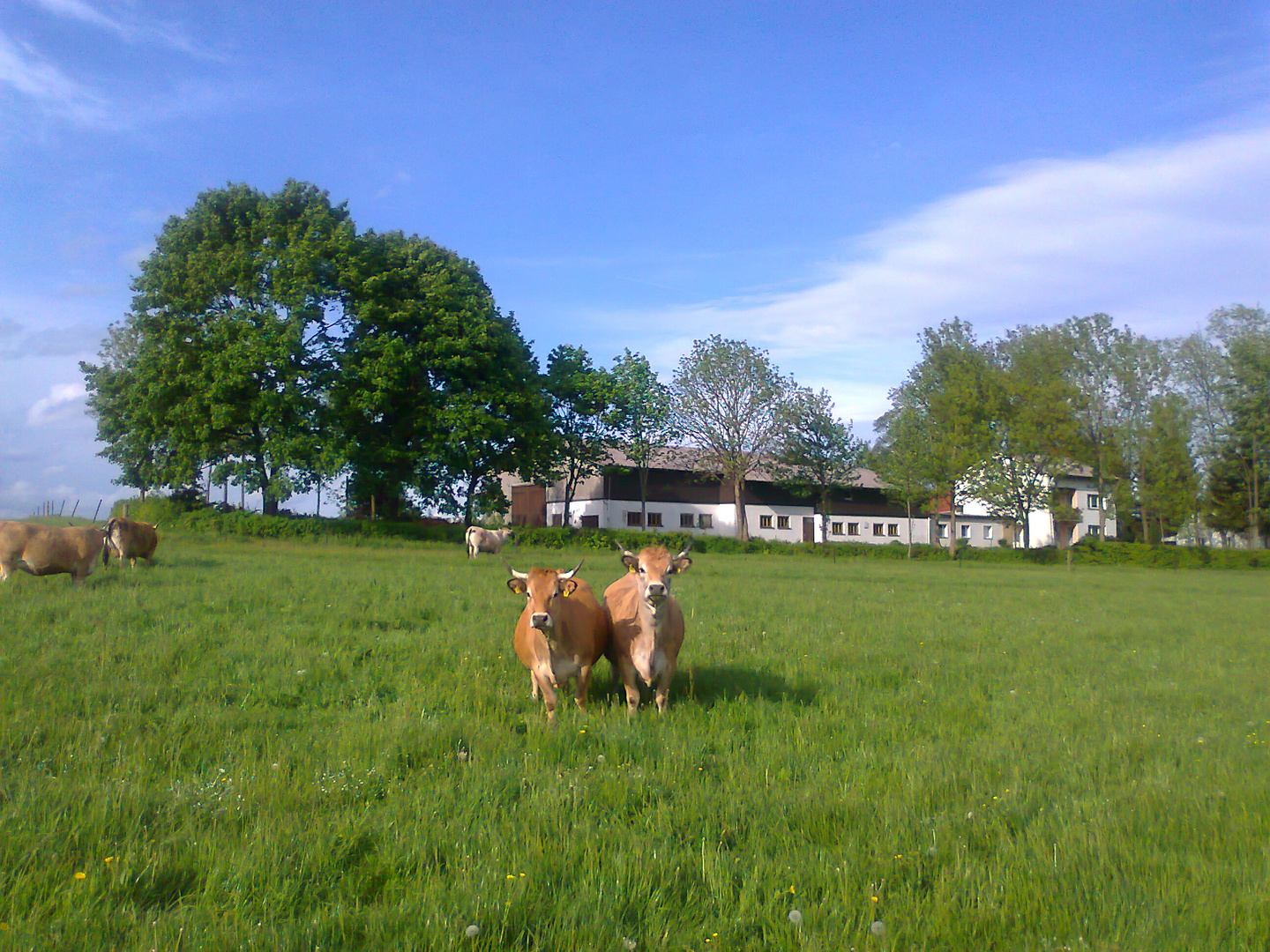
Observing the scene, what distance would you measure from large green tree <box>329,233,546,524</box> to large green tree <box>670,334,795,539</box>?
24.4 metres

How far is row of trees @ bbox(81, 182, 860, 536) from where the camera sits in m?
38.6

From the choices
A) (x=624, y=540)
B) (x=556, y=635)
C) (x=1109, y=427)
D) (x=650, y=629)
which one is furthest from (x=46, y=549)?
(x=1109, y=427)

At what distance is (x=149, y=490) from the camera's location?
49.0m

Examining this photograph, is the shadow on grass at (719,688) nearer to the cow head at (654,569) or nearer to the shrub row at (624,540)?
the cow head at (654,569)

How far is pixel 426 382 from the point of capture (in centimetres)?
4466

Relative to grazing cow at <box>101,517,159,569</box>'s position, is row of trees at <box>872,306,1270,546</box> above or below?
above

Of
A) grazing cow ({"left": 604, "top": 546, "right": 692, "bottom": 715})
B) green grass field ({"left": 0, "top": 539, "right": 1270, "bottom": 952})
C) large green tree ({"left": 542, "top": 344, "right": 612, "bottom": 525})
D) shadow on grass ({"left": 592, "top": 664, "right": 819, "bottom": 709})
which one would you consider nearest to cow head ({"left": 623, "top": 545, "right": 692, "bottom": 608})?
grazing cow ({"left": 604, "top": 546, "right": 692, "bottom": 715})

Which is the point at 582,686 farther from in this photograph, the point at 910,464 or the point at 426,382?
the point at 910,464

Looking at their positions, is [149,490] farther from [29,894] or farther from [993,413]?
[993,413]

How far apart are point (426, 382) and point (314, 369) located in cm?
627

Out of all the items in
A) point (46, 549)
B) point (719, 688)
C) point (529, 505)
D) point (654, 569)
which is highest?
point (529, 505)

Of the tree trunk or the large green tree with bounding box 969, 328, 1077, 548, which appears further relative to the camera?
the tree trunk

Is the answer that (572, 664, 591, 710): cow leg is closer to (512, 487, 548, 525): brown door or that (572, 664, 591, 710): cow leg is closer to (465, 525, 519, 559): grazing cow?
(465, 525, 519, 559): grazing cow

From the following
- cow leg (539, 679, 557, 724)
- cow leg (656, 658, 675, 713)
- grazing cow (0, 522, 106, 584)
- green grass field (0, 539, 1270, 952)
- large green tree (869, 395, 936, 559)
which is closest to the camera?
green grass field (0, 539, 1270, 952)
